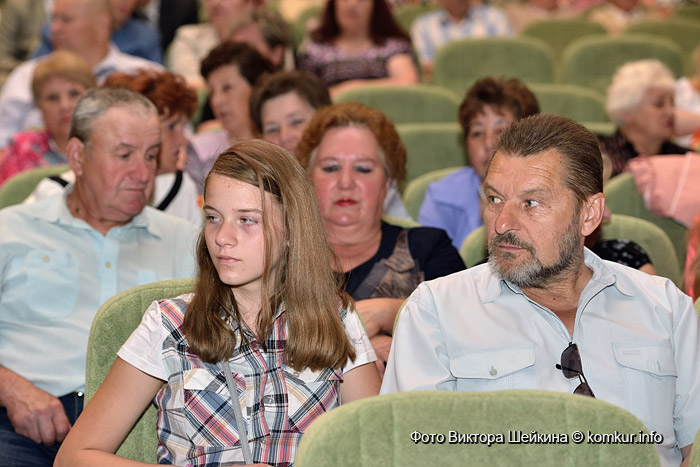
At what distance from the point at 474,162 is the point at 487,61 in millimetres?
1775

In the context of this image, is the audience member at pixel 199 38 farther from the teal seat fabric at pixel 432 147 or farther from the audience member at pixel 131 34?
the teal seat fabric at pixel 432 147

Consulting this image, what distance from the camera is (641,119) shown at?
3617 millimetres

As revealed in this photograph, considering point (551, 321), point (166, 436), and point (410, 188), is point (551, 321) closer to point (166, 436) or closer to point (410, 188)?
point (166, 436)

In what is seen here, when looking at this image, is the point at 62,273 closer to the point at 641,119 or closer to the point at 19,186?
the point at 19,186

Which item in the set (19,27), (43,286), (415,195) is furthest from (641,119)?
(19,27)

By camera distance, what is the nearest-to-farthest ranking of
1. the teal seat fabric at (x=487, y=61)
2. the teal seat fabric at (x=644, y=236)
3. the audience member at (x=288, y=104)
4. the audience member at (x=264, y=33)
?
the teal seat fabric at (x=644, y=236) < the audience member at (x=288, y=104) < the audience member at (x=264, y=33) < the teal seat fabric at (x=487, y=61)

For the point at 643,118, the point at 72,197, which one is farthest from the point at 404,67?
the point at 72,197

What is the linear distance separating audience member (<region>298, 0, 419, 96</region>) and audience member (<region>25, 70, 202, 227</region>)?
154 centimetres

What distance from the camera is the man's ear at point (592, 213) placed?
1.75m

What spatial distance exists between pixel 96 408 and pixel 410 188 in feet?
5.70

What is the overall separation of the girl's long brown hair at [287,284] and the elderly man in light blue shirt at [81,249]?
0.59 m

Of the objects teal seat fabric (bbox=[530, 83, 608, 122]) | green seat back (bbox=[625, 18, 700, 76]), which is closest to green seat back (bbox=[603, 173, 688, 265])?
teal seat fabric (bbox=[530, 83, 608, 122])

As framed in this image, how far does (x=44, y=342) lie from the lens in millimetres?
2203

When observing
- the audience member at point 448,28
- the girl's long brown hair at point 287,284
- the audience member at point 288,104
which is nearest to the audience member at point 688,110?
the audience member at point 448,28
